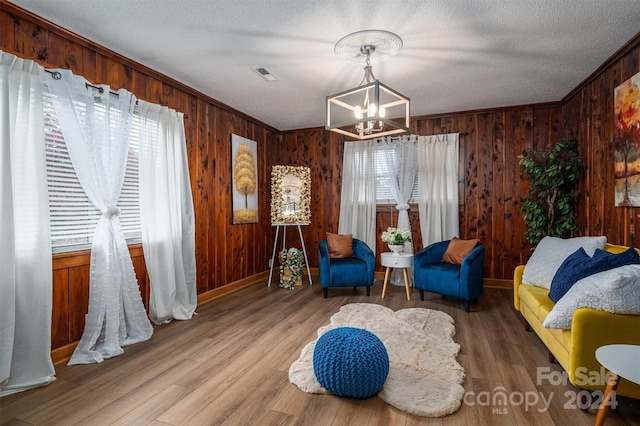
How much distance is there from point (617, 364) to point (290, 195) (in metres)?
4.39

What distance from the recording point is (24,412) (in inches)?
77.1

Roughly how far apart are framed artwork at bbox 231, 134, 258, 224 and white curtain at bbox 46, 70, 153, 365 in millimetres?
1832

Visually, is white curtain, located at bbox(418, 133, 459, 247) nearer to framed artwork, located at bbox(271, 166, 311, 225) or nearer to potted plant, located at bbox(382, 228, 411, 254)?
potted plant, located at bbox(382, 228, 411, 254)

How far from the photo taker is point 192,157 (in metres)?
4.01

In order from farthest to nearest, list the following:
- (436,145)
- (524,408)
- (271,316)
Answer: (436,145) → (271,316) → (524,408)

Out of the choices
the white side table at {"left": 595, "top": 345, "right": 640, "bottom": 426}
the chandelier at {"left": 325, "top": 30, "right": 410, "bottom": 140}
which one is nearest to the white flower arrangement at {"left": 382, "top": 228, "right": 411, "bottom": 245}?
the chandelier at {"left": 325, "top": 30, "right": 410, "bottom": 140}

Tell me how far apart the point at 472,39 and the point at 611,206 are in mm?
2263

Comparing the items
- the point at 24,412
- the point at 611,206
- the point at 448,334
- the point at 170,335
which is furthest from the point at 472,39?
the point at 24,412

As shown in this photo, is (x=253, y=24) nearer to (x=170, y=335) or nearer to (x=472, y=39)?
(x=472, y=39)

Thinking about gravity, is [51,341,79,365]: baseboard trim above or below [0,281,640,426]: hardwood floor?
above

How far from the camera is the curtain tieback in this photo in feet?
9.28

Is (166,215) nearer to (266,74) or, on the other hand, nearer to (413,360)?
(266,74)

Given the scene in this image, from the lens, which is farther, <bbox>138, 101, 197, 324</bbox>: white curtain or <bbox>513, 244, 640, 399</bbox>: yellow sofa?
<bbox>138, 101, 197, 324</bbox>: white curtain

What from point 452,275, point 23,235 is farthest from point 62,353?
point 452,275
